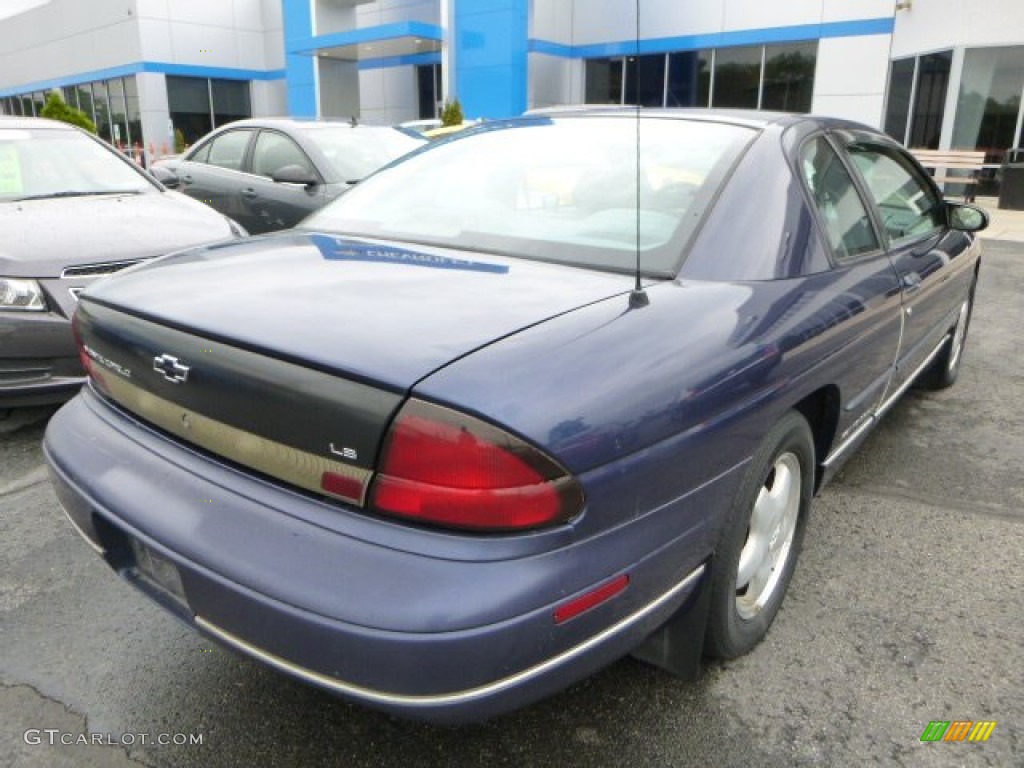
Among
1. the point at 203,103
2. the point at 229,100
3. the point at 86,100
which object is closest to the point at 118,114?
the point at 86,100

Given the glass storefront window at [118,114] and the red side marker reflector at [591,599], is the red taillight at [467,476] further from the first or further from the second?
the glass storefront window at [118,114]

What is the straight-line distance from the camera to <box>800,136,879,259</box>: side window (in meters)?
2.58

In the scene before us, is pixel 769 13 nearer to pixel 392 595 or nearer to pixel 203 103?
pixel 392 595

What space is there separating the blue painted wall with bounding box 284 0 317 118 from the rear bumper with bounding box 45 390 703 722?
26.1 metres

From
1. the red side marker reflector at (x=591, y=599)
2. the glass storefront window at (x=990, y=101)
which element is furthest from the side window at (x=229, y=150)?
the glass storefront window at (x=990, y=101)

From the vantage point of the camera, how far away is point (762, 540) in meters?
2.28

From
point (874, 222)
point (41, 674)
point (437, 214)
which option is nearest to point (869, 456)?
point (874, 222)

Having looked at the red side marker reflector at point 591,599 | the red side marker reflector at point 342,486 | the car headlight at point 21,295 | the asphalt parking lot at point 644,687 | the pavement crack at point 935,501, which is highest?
the red side marker reflector at point 342,486

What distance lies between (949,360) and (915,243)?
1.62 m

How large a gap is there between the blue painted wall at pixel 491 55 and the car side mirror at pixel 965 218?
17613mm

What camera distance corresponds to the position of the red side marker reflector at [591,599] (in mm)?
1507

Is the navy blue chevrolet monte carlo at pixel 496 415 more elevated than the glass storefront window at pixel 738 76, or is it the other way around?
the glass storefront window at pixel 738 76

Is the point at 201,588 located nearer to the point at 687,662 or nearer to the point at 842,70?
the point at 687,662

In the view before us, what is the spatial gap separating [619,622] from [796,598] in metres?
1.25
